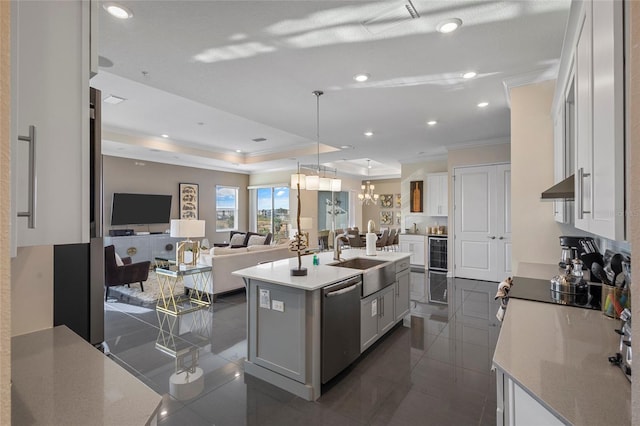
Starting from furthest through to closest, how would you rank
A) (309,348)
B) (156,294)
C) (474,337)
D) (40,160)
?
(156,294) < (474,337) < (309,348) < (40,160)

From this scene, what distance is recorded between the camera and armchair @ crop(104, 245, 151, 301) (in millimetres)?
4922

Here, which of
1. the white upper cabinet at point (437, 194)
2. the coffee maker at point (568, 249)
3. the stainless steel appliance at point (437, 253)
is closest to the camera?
the coffee maker at point (568, 249)

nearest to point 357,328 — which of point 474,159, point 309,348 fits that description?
point 309,348

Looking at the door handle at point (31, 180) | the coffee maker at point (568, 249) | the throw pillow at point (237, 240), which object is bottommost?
the throw pillow at point (237, 240)

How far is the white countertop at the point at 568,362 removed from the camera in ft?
3.18

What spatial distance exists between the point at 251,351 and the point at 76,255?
164 cm

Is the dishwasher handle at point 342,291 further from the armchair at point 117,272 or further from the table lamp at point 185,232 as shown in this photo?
the armchair at point 117,272

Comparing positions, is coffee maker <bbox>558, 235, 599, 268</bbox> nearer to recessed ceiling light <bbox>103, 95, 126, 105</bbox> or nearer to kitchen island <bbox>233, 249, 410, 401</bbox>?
kitchen island <bbox>233, 249, 410, 401</bbox>

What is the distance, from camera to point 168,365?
2.89 meters

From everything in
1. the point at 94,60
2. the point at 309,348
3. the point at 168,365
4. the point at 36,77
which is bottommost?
the point at 168,365

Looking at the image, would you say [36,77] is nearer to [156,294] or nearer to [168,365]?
[168,365]

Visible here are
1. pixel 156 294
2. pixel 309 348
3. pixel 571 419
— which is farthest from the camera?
pixel 156 294

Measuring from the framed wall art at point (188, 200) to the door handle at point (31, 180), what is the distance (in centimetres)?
844

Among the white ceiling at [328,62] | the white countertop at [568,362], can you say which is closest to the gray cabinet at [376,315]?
the white countertop at [568,362]
